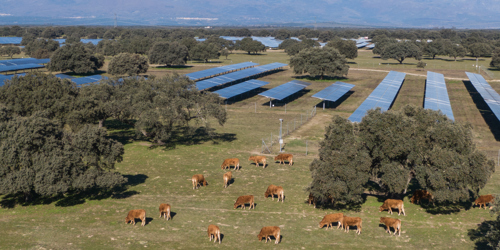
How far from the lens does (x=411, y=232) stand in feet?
78.9

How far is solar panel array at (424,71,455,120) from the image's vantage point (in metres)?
56.9

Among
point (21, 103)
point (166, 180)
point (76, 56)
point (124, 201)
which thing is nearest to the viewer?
point (124, 201)

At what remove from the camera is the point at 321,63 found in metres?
95.1

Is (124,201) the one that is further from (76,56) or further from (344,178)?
(76,56)

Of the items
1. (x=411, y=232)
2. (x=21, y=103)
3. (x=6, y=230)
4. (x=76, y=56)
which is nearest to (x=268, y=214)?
(x=411, y=232)

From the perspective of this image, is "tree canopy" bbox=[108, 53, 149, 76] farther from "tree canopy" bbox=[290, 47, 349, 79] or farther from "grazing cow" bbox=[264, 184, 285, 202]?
"grazing cow" bbox=[264, 184, 285, 202]

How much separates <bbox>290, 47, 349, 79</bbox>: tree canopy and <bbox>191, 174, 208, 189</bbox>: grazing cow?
67024mm

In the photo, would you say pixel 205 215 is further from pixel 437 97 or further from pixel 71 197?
pixel 437 97

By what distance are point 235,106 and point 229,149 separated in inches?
1078

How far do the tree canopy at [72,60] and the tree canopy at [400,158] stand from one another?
291ft

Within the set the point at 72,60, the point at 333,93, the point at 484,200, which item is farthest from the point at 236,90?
the point at 484,200

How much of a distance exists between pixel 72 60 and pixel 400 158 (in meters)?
94.0

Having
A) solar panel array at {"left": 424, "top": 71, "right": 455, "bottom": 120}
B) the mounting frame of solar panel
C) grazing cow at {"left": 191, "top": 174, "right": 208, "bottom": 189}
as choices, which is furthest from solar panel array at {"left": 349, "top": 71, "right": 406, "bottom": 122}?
grazing cow at {"left": 191, "top": 174, "right": 208, "bottom": 189}

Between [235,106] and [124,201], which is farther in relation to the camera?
[235,106]
